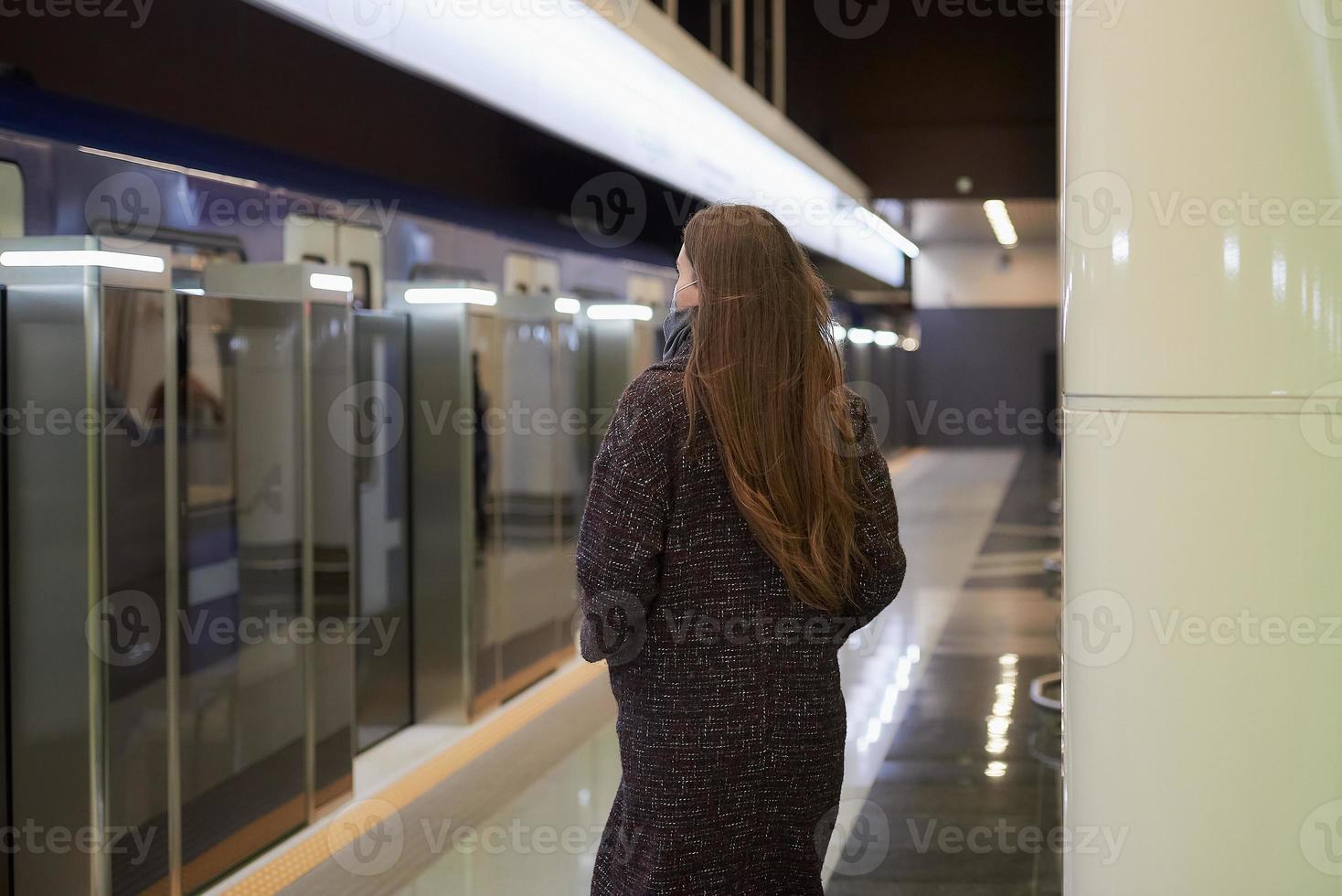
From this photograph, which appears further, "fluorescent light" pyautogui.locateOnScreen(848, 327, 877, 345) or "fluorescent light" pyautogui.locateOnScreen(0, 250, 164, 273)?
"fluorescent light" pyautogui.locateOnScreen(848, 327, 877, 345)

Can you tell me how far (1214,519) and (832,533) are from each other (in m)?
0.56

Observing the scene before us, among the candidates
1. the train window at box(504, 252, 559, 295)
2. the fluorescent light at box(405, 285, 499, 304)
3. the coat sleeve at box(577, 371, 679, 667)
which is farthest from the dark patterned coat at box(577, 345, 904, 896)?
the train window at box(504, 252, 559, 295)

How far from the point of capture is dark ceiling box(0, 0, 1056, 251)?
356 cm

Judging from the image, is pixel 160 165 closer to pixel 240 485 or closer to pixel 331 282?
pixel 331 282

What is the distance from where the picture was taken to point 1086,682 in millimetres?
1955

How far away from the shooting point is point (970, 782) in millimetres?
4598

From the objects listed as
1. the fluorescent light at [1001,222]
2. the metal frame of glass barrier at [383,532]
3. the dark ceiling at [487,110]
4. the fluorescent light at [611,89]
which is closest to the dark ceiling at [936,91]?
the dark ceiling at [487,110]

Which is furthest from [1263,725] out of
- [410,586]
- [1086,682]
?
[410,586]

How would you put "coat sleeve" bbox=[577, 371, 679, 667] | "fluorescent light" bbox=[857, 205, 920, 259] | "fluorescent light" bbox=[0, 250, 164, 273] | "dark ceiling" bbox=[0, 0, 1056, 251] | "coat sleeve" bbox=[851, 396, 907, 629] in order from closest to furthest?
"coat sleeve" bbox=[577, 371, 679, 667], "coat sleeve" bbox=[851, 396, 907, 629], "fluorescent light" bbox=[0, 250, 164, 273], "dark ceiling" bbox=[0, 0, 1056, 251], "fluorescent light" bbox=[857, 205, 920, 259]

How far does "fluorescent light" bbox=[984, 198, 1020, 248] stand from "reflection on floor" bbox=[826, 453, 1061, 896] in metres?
8.86

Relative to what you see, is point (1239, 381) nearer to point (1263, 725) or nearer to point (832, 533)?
point (1263, 725)

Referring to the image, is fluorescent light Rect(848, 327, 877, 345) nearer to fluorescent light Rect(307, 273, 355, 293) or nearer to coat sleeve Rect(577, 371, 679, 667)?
fluorescent light Rect(307, 273, 355, 293)

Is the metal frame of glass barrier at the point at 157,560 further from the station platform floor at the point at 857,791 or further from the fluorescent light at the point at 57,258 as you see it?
the station platform floor at the point at 857,791

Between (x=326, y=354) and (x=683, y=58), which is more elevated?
A: (x=683, y=58)
